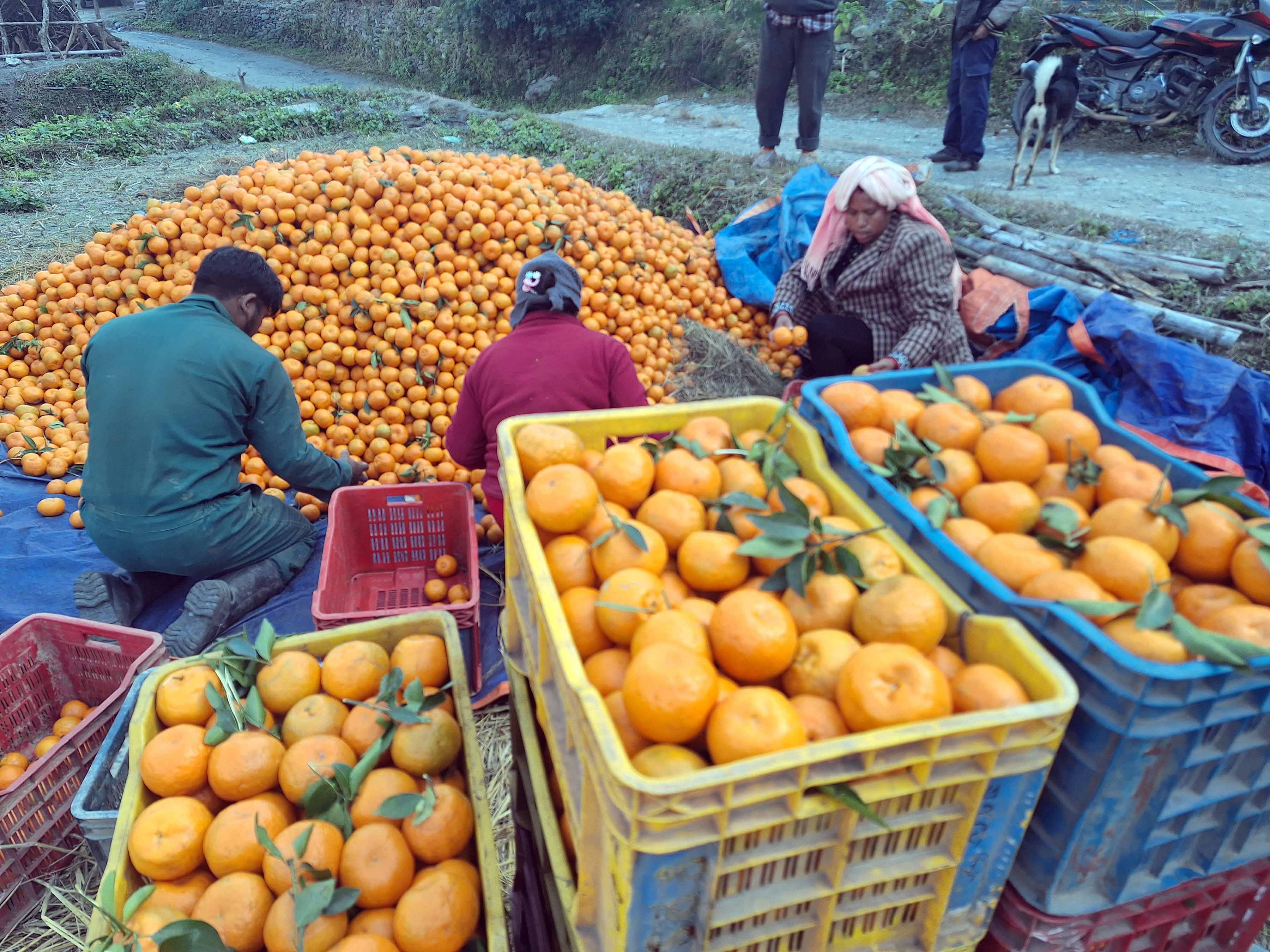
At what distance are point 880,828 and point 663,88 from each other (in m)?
17.5

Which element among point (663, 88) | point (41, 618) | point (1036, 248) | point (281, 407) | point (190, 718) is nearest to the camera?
point (190, 718)

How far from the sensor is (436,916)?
156cm

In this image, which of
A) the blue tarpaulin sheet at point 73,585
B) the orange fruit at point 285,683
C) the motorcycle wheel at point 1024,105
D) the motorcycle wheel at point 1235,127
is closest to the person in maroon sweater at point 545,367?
the blue tarpaulin sheet at point 73,585

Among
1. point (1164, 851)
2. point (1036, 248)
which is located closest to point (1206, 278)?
point (1036, 248)

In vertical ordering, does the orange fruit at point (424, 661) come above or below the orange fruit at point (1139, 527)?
below

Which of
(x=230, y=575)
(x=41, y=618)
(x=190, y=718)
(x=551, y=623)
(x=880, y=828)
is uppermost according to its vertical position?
(x=551, y=623)

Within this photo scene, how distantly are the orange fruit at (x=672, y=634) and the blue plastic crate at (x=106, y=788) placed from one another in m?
1.39

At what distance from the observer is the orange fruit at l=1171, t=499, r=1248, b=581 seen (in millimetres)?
1458

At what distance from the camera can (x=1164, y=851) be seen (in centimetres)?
137

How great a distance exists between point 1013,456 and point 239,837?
6.24 ft

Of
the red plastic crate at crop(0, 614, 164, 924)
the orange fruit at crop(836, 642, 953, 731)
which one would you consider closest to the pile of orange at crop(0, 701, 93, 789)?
the red plastic crate at crop(0, 614, 164, 924)

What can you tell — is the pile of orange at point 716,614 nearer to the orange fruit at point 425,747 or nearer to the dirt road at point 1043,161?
the orange fruit at point 425,747

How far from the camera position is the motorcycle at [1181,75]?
8.27 m

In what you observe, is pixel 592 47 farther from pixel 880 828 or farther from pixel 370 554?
pixel 880 828
